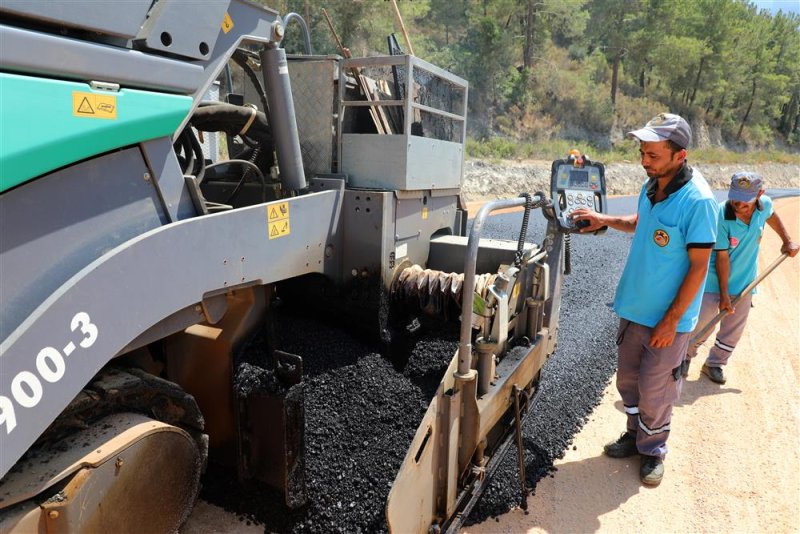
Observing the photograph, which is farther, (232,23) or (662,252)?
(662,252)

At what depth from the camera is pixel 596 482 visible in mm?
3615

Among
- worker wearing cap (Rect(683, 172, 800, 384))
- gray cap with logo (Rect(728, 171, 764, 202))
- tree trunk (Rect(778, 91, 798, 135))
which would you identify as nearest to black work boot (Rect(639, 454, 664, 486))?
worker wearing cap (Rect(683, 172, 800, 384))

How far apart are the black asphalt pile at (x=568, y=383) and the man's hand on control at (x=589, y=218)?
118 cm

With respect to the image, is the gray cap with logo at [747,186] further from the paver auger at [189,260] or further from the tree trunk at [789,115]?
the tree trunk at [789,115]

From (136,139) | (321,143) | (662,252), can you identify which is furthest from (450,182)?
(136,139)

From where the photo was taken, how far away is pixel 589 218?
11.9 ft

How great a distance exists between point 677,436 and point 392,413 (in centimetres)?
252

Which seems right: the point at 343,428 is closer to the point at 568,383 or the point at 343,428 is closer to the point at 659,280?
the point at 659,280

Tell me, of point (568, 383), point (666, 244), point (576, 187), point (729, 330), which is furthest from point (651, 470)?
point (729, 330)

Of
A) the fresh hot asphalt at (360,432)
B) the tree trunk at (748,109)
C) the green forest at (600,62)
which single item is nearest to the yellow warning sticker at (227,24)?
the fresh hot asphalt at (360,432)

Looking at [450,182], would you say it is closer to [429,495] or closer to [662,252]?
[662,252]

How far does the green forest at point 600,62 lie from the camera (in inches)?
1184

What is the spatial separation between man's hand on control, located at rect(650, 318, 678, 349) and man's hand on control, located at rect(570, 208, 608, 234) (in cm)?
71

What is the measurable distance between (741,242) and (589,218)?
7.54 ft
